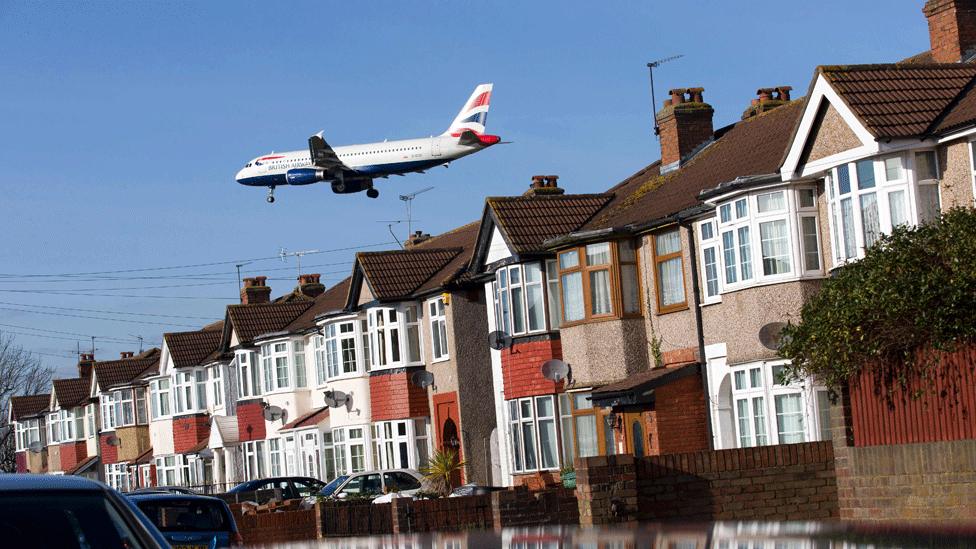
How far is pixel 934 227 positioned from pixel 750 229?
7.92 metres

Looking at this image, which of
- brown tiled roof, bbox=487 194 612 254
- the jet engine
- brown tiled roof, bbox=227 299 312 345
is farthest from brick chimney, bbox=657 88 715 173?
the jet engine

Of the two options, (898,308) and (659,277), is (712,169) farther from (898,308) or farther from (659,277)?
(898,308)

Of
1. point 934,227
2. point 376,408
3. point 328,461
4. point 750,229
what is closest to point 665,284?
point 750,229

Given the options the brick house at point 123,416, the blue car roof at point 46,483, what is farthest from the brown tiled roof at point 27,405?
the blue car roof at point 46,483

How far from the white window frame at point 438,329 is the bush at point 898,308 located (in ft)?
67.7

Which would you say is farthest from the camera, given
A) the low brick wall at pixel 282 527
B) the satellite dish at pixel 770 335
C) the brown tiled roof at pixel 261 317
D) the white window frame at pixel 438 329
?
the brown tiled roof at pixel 261 317

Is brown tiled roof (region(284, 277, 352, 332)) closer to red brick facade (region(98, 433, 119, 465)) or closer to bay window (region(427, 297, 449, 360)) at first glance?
bay window (region(427, 297, 449, 360))

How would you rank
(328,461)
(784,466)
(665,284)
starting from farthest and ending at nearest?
(328,461) → (665,284) → (784,466)

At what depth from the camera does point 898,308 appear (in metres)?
17.2

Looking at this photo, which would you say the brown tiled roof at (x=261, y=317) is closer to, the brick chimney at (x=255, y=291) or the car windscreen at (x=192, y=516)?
the brick chimney at (x=255, y=291)

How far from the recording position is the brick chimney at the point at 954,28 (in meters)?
27.4

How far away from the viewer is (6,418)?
106 metres

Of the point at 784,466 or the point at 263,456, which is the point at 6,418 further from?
the point at 784,466

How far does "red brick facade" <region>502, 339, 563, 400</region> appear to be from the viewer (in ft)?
107
